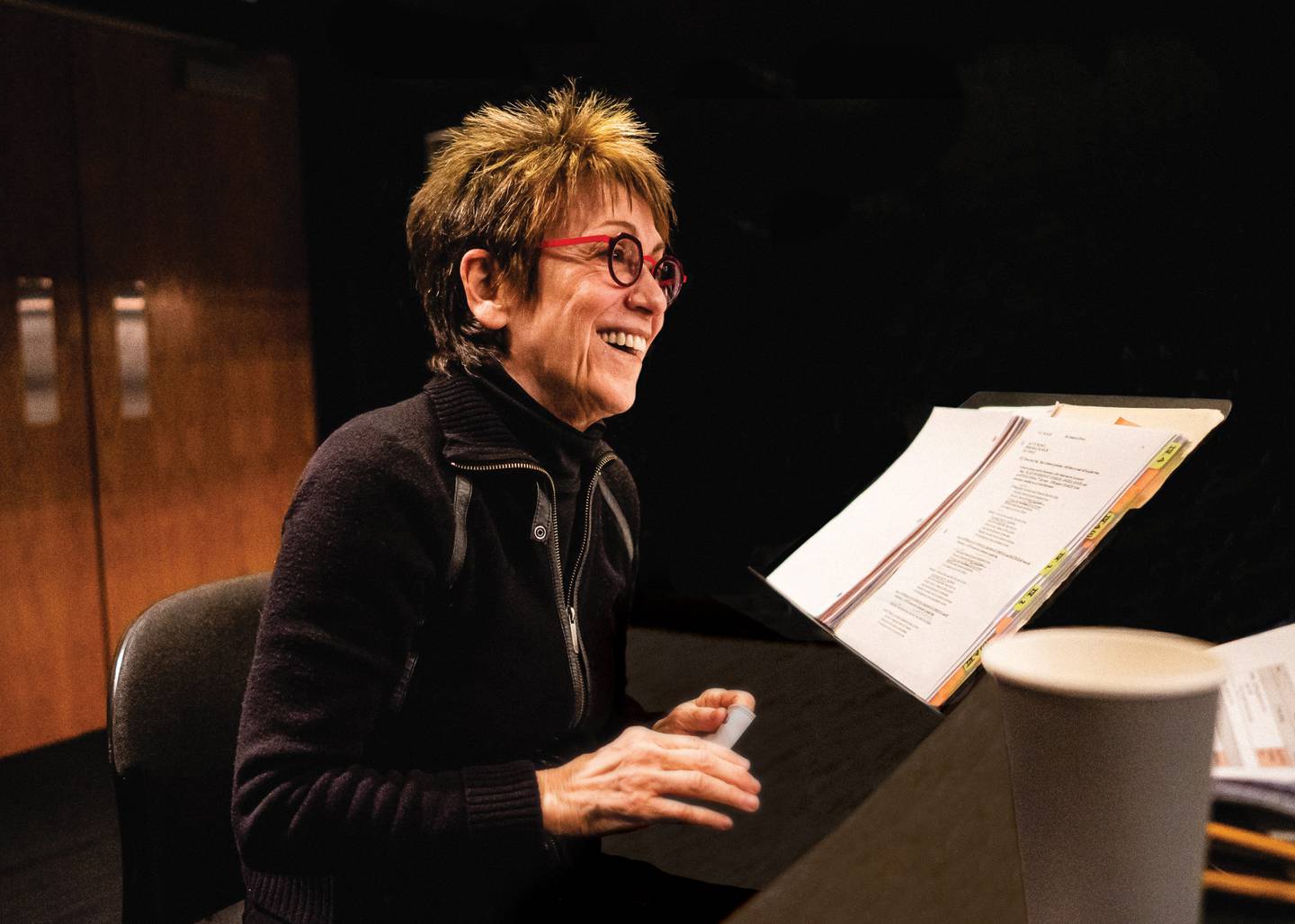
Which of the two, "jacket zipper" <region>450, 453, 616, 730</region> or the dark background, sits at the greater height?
the dark background

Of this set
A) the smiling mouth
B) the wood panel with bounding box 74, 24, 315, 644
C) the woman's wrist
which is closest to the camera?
the woman's wrist

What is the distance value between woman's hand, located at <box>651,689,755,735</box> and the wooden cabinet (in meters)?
2.79

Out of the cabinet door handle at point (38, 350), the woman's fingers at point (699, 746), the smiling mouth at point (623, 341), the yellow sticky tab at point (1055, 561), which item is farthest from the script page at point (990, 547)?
the cabinet door handle at point (38, 350)

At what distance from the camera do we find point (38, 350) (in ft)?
9.31

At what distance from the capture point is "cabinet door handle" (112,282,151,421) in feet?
10.0

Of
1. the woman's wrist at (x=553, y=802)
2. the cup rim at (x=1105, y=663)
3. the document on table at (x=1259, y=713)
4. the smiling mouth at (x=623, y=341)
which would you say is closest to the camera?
the cup rim at (x=1105, y=663)

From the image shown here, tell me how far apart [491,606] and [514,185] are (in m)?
0.41

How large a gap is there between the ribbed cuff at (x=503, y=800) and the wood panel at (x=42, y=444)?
2.73 metres

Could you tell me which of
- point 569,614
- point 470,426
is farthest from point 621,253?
point 569,614

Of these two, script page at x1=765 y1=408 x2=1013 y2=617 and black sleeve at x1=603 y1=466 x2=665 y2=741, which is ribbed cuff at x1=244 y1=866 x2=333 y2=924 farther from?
script page at x1=765 y1=408 x2=1013 y2=617

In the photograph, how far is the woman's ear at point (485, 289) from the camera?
93 centimetres

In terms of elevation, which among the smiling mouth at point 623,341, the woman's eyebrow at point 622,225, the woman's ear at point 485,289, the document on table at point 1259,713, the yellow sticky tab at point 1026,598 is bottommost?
the document on table at point 1259,713

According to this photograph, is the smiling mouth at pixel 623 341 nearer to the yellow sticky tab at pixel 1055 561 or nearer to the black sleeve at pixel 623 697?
the black sleeve at pixel 623 697

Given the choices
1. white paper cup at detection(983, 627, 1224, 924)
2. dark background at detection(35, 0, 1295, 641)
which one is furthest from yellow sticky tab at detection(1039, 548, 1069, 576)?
dark background at detection(35, 0, 1295, 641)
